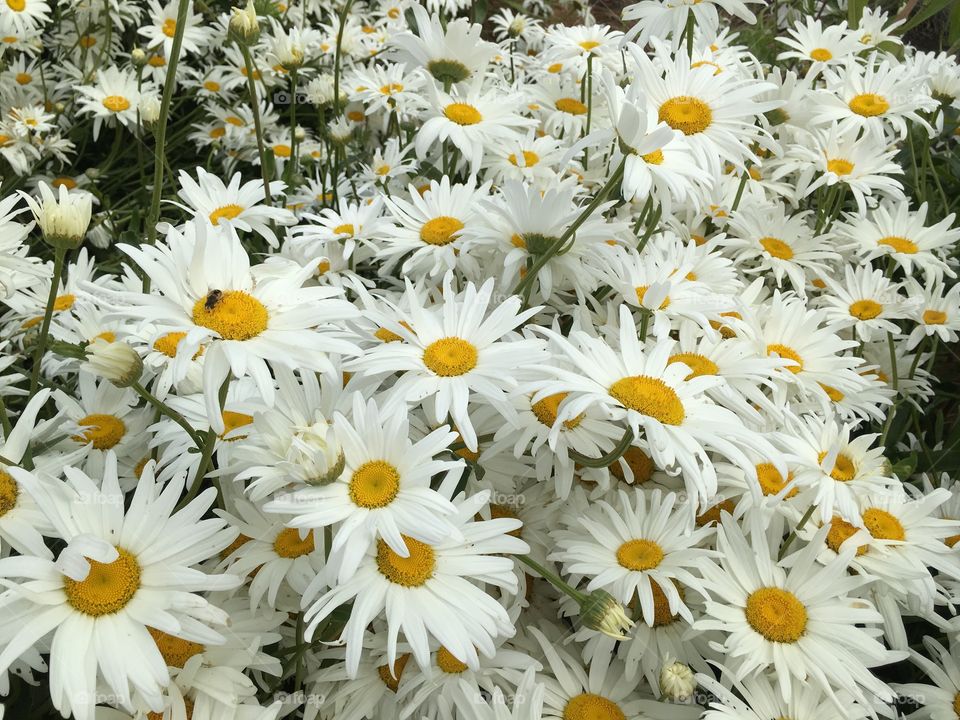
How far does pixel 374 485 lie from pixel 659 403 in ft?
1.29

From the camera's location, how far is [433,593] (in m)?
0.94

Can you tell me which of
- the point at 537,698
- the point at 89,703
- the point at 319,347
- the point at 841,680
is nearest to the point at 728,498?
the point at 841,680

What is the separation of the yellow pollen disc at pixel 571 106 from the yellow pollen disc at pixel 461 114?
0.58 m

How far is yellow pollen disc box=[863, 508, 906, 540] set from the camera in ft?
3.98

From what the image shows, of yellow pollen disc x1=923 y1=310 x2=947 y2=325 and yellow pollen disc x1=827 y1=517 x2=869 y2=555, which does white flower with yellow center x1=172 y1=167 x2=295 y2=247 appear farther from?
yellow pollen disc x1=923 y1=310 x2=947 y2=325

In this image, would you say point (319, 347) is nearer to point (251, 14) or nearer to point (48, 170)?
point (251, 14)

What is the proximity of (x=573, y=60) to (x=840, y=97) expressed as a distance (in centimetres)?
72

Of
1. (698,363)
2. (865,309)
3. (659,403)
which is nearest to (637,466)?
(698,363)

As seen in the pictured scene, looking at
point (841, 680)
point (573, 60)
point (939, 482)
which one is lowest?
point (939, 482)

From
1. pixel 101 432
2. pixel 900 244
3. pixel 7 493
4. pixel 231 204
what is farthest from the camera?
pixel 900 244

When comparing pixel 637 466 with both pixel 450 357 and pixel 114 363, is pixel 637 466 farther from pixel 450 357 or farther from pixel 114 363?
pixel 114 363

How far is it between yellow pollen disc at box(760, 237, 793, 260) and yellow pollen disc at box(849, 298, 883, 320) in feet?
0.60

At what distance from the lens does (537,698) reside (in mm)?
1002

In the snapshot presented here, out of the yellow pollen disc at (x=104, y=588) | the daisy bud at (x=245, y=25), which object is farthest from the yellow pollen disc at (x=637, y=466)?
the daisy bud at (x=245, y=25)
